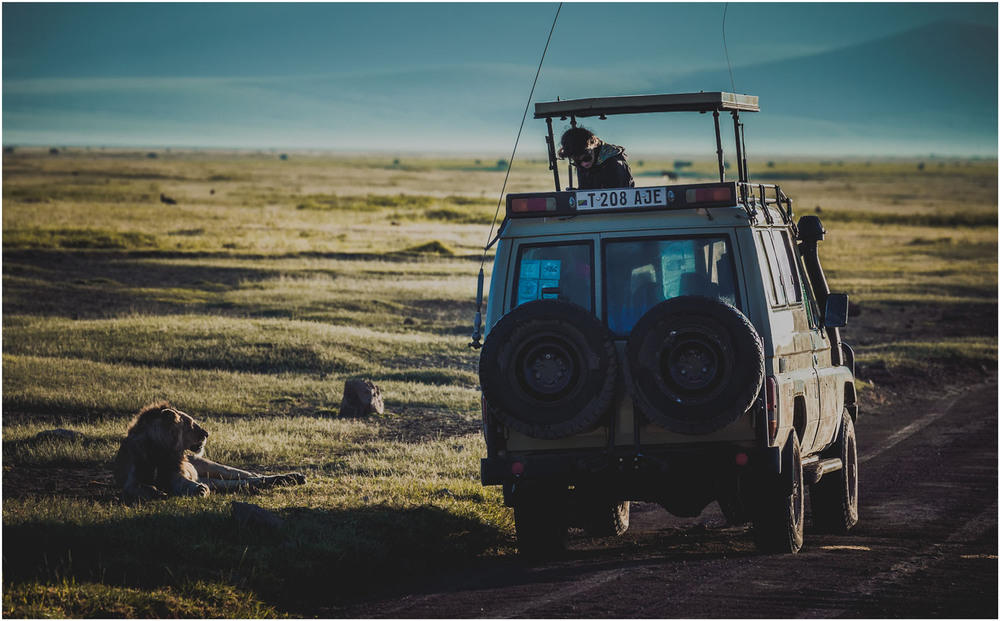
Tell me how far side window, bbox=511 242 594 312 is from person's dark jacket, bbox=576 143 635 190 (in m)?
1.09

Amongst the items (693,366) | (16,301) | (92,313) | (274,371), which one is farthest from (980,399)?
(16,301)

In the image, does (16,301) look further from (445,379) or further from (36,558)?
(36,558)

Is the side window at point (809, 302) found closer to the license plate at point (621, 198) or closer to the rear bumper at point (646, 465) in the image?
the license plate at point (621, 198)

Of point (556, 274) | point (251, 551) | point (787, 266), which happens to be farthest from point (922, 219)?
point (251, 551)

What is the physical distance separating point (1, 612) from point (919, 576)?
5362 mm

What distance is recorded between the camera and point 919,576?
25.5 feet

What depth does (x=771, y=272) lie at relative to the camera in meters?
8.44

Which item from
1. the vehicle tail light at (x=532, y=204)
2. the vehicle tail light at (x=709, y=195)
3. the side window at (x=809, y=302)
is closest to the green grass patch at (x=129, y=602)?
the vehicle tail light at (x=532, y=204)

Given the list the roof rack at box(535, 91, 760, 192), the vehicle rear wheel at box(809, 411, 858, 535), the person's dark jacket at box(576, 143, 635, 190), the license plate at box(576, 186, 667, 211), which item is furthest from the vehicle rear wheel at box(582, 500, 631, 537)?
the roof rack at box(535, 91, 760, 192)

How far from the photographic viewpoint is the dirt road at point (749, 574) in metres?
7.01

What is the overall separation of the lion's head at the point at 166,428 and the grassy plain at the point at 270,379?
1.93 feet

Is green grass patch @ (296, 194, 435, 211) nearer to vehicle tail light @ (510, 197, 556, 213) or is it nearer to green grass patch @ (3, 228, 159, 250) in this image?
green grass patch @ (3, 228, 159, 250)

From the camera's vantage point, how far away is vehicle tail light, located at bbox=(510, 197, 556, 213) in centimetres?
838

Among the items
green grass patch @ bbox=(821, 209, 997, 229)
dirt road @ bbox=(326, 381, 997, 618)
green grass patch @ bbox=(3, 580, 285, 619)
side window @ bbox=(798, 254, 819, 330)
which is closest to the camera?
green grass patch @ bbox=(3, 580, 285, 619)
